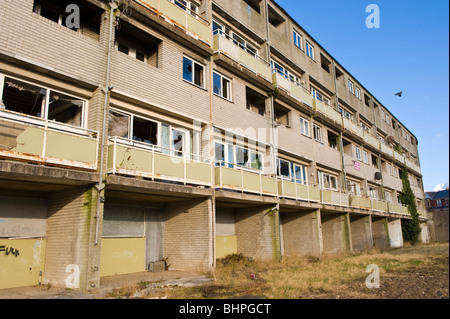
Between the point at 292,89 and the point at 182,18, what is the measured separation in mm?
9571

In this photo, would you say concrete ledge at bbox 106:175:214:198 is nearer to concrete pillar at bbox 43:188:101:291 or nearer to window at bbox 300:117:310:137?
concrete pillar at bbox 43:188:101:291

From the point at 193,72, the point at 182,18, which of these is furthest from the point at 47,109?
the point at 182,18

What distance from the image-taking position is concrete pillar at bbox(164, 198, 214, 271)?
13750 millimetres

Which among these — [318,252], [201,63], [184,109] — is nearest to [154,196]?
[184,109]

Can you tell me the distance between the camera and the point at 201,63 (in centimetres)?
1612

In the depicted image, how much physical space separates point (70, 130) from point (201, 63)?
23.6 feet

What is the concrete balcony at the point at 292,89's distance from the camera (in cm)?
2069

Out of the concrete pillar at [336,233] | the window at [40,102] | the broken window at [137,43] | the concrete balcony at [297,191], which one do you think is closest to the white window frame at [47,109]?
the window at [40,102]

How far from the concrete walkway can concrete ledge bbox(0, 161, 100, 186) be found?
287cm

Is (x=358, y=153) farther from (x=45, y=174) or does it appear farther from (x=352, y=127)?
(x=45, y=174)

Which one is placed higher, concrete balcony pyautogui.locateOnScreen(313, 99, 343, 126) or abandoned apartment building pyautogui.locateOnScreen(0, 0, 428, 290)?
concrete balcony pyautogui.locateOnScreen(313, 99, 343, 126)

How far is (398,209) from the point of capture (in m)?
35.3

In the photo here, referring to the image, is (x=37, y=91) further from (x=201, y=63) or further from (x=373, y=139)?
(x=373, y=139)

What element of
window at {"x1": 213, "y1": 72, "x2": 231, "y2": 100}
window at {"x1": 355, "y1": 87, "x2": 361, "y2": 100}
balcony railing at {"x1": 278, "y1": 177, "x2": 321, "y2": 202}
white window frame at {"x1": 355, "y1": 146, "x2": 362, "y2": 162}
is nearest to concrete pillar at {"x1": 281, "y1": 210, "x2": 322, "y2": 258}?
balcony railing at {"x1": 278, "y1": 177, "x2": 321, "y2": 202}
